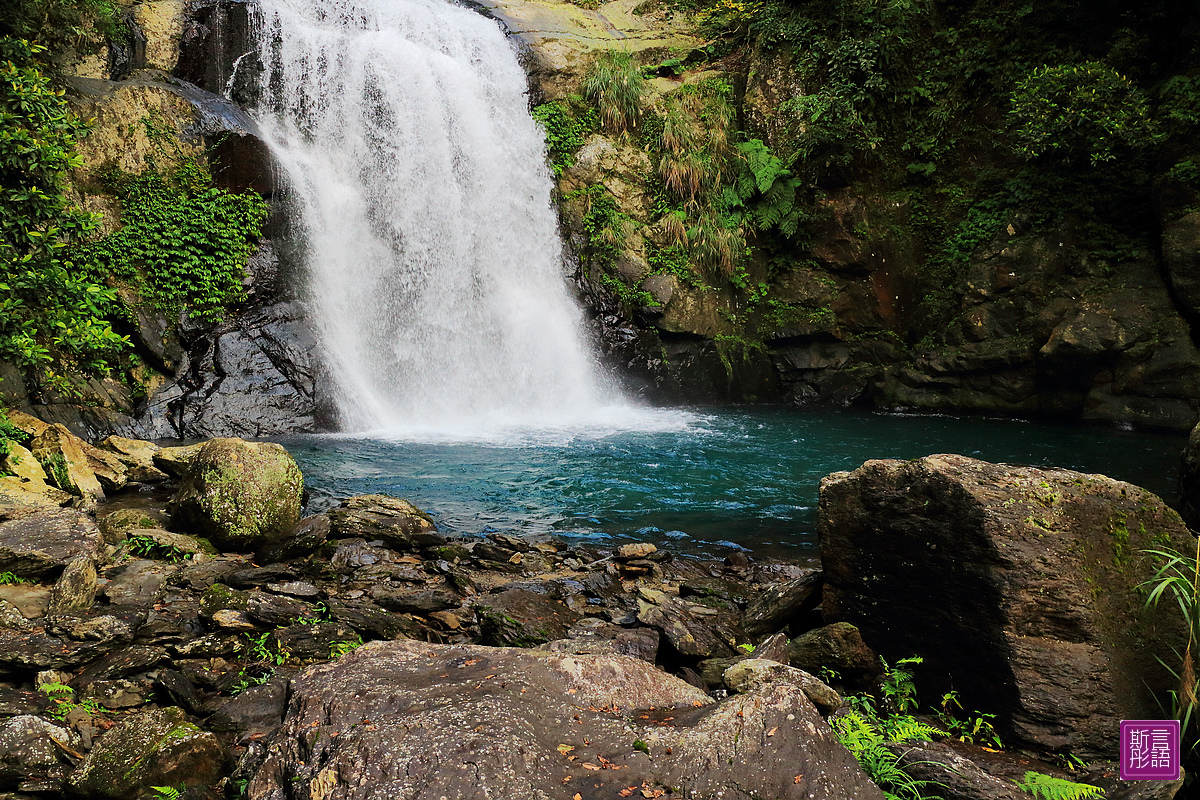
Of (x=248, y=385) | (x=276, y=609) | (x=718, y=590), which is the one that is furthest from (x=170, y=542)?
(x=248, y=385)

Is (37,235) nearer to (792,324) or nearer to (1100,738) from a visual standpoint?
(1100,738)

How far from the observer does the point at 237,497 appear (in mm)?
5992

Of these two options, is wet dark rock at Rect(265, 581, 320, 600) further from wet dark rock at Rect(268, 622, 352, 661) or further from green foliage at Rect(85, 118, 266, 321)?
green foliage at Rect(85, 118, 266, 321)

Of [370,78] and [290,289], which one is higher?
[370,78]

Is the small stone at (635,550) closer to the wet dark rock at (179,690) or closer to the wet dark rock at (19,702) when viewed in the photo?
the wet dark rock at (179,690)

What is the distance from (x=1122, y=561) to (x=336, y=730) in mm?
3196

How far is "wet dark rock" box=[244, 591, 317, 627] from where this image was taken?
4156 millimetres

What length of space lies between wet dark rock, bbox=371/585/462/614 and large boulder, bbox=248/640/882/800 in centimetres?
228

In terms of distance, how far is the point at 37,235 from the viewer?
231 inches

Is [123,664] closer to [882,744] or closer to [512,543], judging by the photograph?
[512,543]

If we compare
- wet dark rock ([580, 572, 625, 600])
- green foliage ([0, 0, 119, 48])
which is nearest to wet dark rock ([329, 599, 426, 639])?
wet dark rock ([580, 572, 625, 600])

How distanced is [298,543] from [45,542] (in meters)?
1.68

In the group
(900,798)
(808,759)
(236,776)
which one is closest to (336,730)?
(236,776)

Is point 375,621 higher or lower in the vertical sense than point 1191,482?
lower
